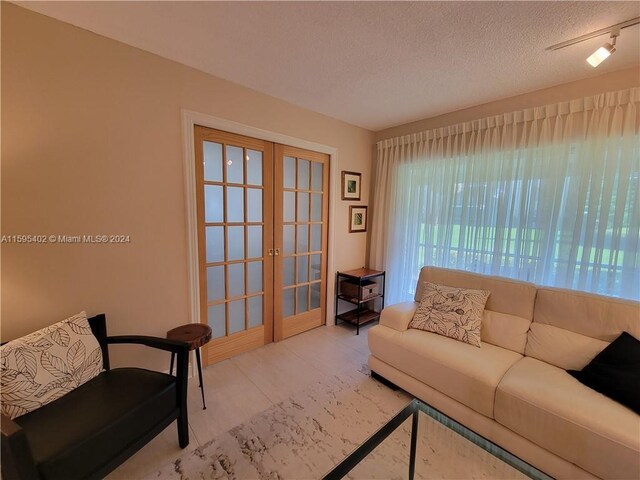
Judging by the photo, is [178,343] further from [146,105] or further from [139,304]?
[146,105]

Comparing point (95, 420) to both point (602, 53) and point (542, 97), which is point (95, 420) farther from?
point (542, 97)

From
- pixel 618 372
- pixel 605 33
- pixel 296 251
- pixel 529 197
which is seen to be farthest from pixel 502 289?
pixel 296 251

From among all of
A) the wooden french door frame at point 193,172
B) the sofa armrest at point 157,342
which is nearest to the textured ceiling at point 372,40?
the wooden french door frame at point 193,172

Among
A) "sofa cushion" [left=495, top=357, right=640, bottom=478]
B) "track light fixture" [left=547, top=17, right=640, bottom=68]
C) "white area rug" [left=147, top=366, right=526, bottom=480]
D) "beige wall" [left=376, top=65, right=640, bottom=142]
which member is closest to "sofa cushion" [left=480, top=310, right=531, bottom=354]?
"sofa cushion" [left=495, top=357, right=640, bottom=478]

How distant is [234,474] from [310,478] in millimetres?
410

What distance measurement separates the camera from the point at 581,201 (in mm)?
2137

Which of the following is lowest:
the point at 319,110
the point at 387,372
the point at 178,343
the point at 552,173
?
the point at 387,372

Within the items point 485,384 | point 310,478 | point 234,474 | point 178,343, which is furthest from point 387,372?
point 178,343

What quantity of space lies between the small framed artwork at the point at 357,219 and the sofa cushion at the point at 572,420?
2260 mm

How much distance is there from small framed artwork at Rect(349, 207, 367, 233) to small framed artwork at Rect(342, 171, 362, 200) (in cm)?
17

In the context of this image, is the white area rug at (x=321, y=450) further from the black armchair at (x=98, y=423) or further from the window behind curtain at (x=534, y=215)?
the window behind curtain at (x=534, y=215)

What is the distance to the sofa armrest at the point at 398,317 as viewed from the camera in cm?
221

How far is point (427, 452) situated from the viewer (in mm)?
1475

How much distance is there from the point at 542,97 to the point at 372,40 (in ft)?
5.68
